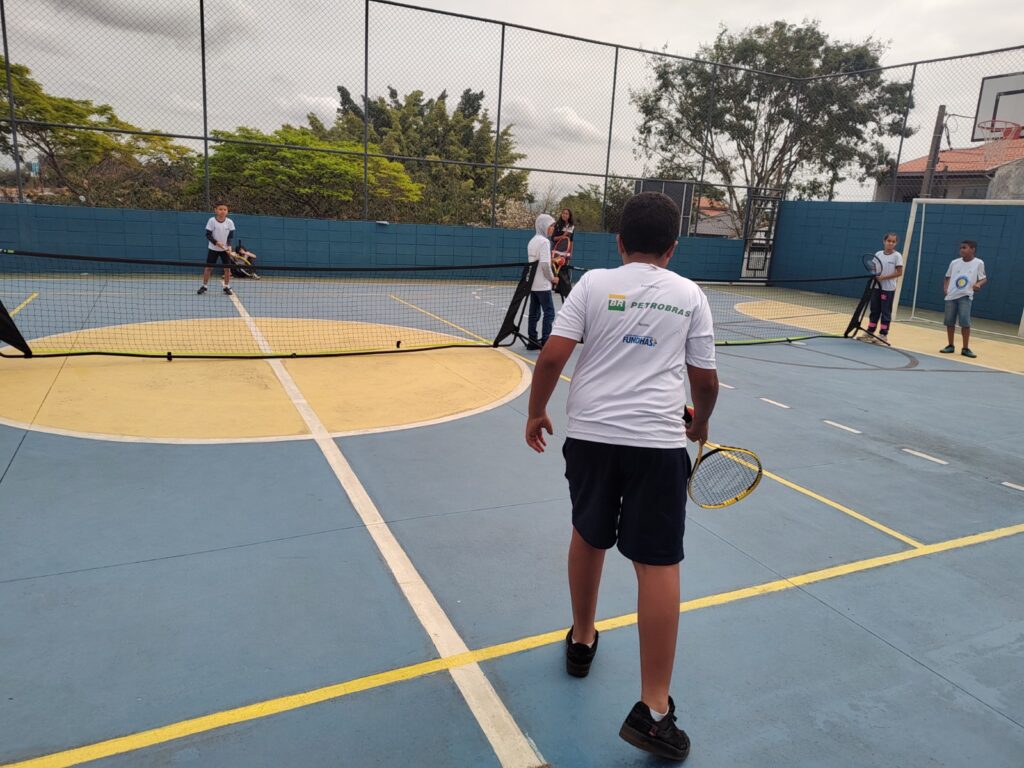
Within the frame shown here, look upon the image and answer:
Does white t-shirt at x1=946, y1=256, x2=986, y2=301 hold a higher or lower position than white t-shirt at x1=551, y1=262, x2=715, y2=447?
higher

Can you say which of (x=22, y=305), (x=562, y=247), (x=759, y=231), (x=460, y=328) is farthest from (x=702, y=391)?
(x=759, y=231)

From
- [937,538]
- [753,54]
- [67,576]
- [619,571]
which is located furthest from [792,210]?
[67,576]

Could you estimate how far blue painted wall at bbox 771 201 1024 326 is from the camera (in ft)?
54.1

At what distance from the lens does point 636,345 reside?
2.49m

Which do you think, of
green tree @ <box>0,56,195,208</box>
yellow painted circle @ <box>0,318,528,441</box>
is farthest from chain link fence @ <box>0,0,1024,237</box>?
yellow painted circle @ <box>0,318,528,441</box>

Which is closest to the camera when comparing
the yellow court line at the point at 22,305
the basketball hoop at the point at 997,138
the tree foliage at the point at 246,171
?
the yellow court line at the point at 22,305

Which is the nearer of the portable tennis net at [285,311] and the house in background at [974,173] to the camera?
the portable tennis net at [285,311]

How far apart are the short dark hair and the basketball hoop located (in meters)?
19.4

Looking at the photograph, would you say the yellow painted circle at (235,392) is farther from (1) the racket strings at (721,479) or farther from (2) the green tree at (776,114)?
(2) the green tree at (776,114)

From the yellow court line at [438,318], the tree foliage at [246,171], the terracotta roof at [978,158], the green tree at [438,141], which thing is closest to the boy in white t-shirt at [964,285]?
the yellow court line at [438,318]

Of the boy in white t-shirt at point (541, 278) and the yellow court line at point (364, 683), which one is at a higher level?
the boy in white t-shirt at point (541, 278)

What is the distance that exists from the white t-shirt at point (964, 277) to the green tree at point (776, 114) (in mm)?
13149

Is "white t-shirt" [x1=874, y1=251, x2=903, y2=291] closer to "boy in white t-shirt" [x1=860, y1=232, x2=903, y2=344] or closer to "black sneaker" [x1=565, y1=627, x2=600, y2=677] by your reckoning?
"boy in white t-shirt" [x1=860, y1=232, x2=903, y2=344]

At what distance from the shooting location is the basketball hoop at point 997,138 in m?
16.9
